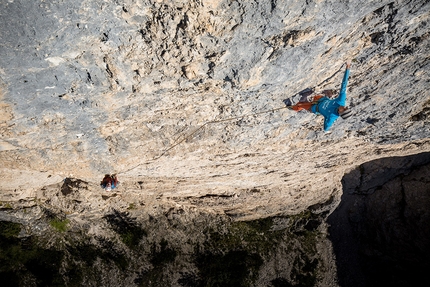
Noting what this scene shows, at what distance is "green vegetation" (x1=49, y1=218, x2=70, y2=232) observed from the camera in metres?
6.80

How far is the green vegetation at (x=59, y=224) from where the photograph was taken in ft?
22.3

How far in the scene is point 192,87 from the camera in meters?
3.03

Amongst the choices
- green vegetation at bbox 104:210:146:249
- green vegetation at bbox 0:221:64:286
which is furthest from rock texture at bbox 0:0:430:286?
green vegetation at bbox 0:221:64:286

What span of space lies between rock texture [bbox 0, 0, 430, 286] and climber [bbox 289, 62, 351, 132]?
0.18m

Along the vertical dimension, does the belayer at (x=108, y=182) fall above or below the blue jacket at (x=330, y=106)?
below

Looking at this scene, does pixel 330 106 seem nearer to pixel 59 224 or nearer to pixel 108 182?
pixel 108 182

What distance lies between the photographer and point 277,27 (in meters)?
2.46

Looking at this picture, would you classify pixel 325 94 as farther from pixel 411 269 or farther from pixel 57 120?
pixel 411 269

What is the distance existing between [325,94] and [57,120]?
340 centimetres

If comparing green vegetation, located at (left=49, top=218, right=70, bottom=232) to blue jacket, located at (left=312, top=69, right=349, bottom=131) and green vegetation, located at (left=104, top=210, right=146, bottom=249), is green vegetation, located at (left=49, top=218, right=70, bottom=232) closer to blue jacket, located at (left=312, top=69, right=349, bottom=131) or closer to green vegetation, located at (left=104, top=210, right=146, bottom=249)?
green vegetation, located at (left=104, top=210, right=146, bottom=249)

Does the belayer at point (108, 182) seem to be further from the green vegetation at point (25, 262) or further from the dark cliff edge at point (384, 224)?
the dark cliff edge at point (384, 224)

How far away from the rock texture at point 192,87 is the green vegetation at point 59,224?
0.98 m

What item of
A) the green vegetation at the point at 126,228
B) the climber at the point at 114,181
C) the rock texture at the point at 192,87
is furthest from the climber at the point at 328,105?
the green vegetation at the point at 126,228

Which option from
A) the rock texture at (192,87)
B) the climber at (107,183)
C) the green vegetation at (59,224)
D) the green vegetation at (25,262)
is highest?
the rock texture at (192,87)
